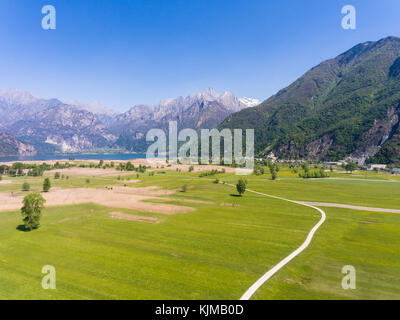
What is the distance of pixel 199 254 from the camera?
40844 millimetres

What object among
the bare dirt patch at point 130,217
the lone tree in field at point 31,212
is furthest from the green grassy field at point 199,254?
the lone tree in field at point 31,212

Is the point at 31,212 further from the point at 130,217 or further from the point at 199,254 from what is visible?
the point at 199,254

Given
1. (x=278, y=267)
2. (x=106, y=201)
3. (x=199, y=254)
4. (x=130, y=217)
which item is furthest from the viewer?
(x=106, y=201)

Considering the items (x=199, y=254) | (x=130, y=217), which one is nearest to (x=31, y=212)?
(x=130, y=217)

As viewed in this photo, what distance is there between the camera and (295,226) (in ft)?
186

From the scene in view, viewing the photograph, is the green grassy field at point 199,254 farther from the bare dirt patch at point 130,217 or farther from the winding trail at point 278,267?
the bare dirt patch at point 130,217

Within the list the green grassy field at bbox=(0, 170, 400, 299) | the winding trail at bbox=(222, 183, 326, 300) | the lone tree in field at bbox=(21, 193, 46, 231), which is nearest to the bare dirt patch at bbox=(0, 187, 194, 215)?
the green grassy field at bbox=(0, 170, 400, 299)

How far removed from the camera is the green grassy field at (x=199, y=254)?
96.9ft

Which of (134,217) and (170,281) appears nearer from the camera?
(170,281)

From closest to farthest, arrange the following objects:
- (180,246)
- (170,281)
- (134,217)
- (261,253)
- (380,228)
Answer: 1. (170,281)
2. (261,253)
3. (180,246)
4. (380,228)
5. (134,217)

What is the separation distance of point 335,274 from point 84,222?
59274 mm

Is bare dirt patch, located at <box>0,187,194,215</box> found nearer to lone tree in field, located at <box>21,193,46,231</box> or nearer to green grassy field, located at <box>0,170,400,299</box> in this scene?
green grassy field, located at <box>0,170,400,299</box>
